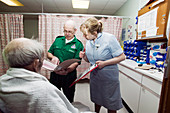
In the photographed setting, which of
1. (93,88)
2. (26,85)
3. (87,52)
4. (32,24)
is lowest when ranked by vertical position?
(93,88)

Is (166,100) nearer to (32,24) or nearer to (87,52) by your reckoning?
(87,52)

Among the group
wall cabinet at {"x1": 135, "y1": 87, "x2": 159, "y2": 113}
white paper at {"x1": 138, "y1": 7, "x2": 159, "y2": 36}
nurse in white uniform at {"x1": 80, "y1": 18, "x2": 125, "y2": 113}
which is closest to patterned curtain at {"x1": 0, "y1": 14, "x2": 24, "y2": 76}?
nurse in white uniform at {"x1": 80, "y1": 18, "x2": 125, "y2": 113}

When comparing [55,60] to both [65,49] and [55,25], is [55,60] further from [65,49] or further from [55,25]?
[55,25]

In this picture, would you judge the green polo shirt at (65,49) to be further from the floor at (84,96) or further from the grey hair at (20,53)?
the floor at (84,96)

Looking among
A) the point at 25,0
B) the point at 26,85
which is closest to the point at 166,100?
the point at 26,85

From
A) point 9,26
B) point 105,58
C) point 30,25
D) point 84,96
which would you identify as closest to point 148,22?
point 105,58

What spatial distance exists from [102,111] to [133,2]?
8.74 feet

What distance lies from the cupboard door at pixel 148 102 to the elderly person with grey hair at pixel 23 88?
1200 millimetres

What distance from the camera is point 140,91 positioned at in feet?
4.99

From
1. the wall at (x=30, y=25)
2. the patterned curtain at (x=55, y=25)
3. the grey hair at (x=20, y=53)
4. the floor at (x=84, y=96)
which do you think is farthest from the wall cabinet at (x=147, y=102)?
the wall at (x=30, y=25)

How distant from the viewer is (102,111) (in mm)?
1886

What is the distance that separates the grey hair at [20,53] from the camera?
54cm

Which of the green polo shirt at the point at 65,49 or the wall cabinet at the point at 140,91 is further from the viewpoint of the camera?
the green polo shirt at the point at 65,49

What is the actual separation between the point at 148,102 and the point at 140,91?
0.64ft
